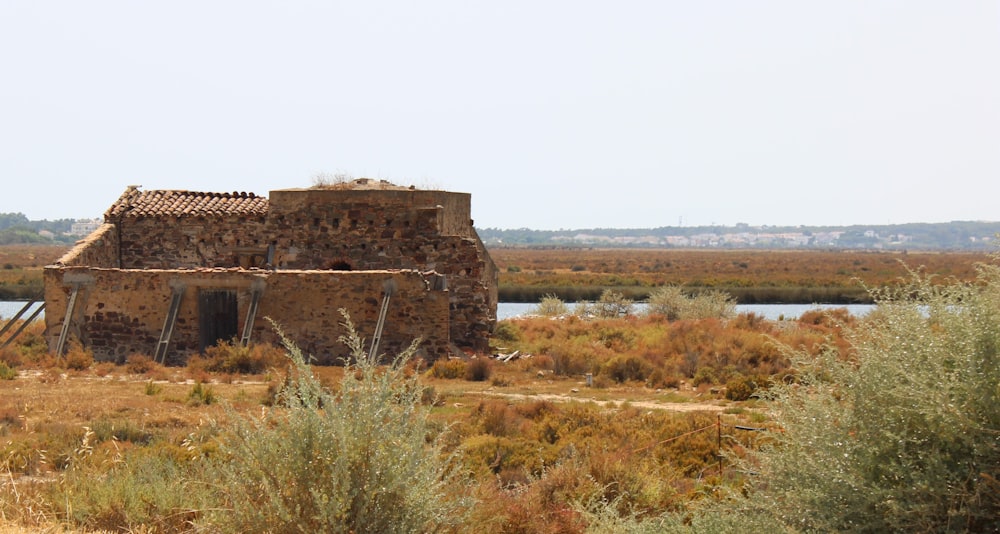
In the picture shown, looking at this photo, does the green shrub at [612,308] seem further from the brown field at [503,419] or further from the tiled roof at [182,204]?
the tiled roof at [182,204]

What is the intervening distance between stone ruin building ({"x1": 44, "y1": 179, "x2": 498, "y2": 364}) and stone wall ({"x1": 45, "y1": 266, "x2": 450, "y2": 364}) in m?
0.02

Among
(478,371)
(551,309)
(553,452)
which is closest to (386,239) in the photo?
(478,371)

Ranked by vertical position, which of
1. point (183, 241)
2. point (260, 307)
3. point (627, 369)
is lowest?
point (627, 369)

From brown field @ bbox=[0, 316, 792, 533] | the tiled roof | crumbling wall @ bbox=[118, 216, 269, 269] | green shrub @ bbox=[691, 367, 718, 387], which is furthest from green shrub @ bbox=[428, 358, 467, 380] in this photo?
the tiled roof

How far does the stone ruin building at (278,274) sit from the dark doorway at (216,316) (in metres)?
0.03

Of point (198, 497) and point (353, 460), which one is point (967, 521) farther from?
point (198, 497)

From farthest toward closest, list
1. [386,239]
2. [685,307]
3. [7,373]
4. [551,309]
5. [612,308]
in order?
[551,309] < [612,308] < [685,307] < [386,239] < [7,373]

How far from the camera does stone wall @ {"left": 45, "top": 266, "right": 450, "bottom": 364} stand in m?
17.9

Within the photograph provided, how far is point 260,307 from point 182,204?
5.69 m

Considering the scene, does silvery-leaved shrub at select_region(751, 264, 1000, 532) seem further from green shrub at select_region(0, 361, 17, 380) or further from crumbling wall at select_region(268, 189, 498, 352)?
crumbling wall at select_region(268, 189, 498, 352)

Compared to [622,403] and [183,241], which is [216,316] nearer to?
[183,241]

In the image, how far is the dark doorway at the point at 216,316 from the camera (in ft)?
60.8

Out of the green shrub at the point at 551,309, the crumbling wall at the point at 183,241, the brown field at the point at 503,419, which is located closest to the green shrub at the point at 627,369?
the brown field at the point at 503,419

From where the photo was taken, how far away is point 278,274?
59.1 ft
